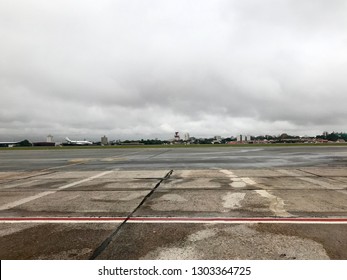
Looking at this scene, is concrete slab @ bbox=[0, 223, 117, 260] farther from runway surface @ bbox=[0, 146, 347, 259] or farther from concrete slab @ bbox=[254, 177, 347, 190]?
concrete slab @ bbox=[254, 177, 347, 190]

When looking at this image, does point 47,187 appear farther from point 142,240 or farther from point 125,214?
point 142,240

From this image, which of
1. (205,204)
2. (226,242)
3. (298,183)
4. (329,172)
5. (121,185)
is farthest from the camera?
(329,172)

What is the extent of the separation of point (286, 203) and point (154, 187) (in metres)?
4.55

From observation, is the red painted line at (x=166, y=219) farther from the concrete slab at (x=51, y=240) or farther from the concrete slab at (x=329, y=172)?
the concrete slab at (x=329, y=172)

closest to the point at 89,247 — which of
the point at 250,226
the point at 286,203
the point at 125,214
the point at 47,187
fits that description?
the point at 125,214

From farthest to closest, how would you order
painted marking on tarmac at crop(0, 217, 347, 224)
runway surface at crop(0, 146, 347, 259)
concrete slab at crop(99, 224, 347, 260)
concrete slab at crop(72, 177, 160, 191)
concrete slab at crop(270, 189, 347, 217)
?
1. concrete slab at crop(72, 177, 160, 191)
2. concrete slab at crop(270, 189, 347, 217)
3. painted marking on tarmac at crop(0, 217, 347, 224)
4. runway surface at crop(0, 146, 347, 259)
5. concrete slab at crop(99, 224, 347, 260)

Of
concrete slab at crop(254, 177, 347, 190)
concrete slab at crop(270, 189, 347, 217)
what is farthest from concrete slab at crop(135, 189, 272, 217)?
concrete slab at crop(254, 177, 347, 190)

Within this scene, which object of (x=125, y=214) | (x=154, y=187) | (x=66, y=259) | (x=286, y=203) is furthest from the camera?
(x=154, y=187)

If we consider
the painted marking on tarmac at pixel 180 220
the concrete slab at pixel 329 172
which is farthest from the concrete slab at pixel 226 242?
the concrete slab at pixel 329 172

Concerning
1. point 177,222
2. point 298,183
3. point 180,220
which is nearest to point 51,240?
point 177,222

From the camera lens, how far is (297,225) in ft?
15.9

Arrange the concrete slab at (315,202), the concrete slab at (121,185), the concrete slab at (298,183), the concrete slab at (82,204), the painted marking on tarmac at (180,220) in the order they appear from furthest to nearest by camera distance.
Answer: the concrete slab at (121,185) → the concrete slab at (298,183) → the concrete slab at (82,204) → the concrete slab at (315,202) → the painted marking on tarmac at (180,220)

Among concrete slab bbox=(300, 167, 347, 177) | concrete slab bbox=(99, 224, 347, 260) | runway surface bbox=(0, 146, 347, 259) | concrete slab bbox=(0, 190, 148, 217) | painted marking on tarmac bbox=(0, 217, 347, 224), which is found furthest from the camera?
concrete slab bbox=(300, 167, 347, 177)

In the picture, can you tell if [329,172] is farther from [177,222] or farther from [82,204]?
[82,204]
